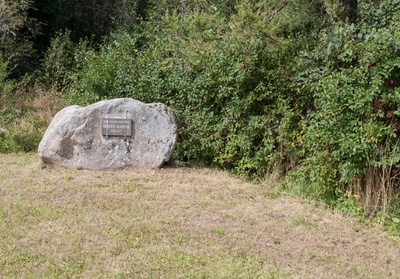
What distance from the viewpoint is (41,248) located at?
496 cm

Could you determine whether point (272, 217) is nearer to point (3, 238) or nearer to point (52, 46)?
point (3, 238)

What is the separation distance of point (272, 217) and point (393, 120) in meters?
2.05

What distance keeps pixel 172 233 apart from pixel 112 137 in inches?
137

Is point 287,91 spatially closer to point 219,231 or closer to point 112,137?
point 112,137

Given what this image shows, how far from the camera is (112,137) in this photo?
336 inches

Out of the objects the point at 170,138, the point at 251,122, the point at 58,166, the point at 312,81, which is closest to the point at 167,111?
the point at 170,138

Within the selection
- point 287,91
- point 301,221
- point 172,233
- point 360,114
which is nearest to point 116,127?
point 287,91

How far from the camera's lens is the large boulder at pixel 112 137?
8.40 m

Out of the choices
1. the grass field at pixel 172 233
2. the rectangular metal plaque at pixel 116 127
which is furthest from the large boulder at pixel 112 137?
the grass field at pixel 172 233

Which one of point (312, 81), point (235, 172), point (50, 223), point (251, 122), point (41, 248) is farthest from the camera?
point (235, 172)

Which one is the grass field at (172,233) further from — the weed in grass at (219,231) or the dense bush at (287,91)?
the dense bush at (287,91)

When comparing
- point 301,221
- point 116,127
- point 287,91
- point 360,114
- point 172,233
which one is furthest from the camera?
point 116,127

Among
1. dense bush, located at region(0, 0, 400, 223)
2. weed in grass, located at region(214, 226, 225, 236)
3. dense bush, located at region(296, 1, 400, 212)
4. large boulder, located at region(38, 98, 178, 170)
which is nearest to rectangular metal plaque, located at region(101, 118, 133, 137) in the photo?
large boulder, located at region(38, 98, 178, 170)

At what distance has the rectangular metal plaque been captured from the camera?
8492mm
